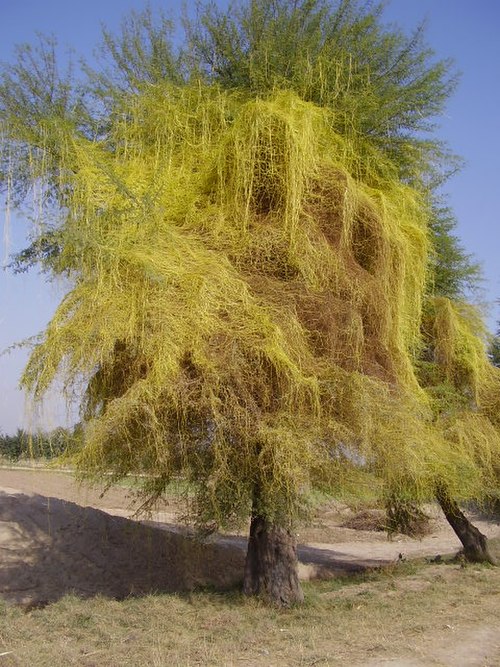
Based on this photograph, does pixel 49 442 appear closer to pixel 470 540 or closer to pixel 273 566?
pixel 273 566

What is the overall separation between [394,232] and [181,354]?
3.30 metres

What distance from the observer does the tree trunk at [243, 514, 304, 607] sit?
342 inches

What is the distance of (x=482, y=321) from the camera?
12891mm

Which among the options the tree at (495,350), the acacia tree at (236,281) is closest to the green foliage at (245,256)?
the acacia tree at (236,281)

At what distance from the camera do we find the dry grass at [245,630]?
246 inches

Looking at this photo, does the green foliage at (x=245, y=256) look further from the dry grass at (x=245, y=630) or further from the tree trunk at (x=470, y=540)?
the tree trunk at (x=470, y=540)

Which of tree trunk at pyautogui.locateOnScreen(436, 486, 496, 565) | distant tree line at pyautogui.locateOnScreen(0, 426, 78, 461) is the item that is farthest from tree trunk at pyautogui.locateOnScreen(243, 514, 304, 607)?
tree trunk at pyautogui.locateOnScreen(436, 486, 496, 565)

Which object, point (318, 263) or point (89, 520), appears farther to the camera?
point (89, 520)

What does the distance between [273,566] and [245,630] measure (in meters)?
1.47

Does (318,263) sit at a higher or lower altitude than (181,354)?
higher

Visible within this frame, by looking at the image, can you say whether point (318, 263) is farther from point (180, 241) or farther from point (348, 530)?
point (348, 530)

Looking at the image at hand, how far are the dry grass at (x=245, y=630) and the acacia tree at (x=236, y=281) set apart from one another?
0.85 metres

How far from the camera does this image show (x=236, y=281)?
25.3 feet

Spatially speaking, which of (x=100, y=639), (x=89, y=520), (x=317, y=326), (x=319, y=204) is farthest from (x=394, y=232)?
(x=89, y=520)
